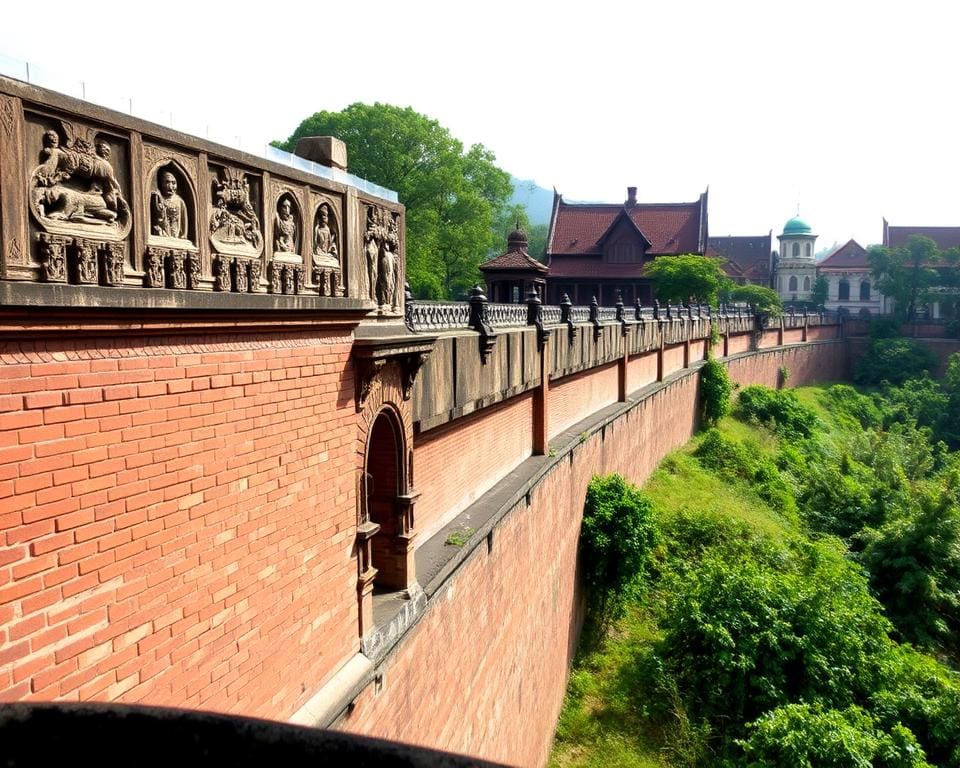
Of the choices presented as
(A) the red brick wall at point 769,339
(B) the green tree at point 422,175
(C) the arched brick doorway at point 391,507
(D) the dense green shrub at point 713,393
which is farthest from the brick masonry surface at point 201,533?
(A) the red brick wall at point 769,339

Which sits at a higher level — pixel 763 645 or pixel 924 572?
pixel 763 645

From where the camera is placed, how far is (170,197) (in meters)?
3.69

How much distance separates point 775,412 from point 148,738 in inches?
1334

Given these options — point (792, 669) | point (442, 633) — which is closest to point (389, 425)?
point (442, 633)

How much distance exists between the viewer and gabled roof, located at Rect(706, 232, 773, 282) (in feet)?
240

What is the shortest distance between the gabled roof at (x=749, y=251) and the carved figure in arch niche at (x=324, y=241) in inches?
2845

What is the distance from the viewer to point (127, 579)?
331cm

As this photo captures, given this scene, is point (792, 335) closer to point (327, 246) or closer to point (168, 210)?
point (327, 246)

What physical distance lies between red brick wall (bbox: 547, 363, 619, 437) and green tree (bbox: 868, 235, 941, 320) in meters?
49.4

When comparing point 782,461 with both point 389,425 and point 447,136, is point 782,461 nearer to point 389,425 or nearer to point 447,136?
point 447,136

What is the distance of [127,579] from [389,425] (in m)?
2.98

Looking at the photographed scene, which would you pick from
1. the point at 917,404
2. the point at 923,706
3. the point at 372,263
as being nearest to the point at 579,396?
the point at 923,706

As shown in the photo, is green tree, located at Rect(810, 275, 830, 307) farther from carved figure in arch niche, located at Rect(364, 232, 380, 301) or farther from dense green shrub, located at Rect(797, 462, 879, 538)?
carved figure in arch niche, located at Rect(364, 232, 380, 301)

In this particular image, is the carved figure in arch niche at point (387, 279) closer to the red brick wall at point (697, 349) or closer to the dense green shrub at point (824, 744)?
the dense green shrub at point (824, 744)
